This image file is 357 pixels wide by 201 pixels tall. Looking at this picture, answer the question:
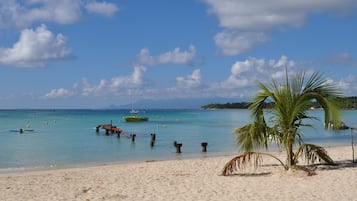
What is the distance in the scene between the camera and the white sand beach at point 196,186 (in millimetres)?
9812

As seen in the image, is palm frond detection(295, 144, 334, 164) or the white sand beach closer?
the white sand beach

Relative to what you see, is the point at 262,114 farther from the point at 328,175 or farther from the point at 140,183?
the point at 140,183

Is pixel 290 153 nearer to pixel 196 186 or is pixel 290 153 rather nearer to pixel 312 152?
pixel 312 152

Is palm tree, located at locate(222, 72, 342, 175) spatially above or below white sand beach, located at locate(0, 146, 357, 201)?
above

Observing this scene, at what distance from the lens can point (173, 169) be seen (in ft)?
50.6

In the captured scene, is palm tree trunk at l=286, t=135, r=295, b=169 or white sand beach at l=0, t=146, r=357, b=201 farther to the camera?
palm tree trunk at l=286, t=135, r=295, b=169

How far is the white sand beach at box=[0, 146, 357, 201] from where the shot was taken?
9812 mm

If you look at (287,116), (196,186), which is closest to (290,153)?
(287,116)

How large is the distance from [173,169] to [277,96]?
196 inches

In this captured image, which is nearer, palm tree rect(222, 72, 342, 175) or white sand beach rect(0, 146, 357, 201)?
white sand beach rect(0, 146, 357, 201)

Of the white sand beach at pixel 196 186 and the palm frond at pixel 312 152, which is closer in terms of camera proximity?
the white sand beach at pixel 196 186

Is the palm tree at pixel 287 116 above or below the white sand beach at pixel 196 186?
above

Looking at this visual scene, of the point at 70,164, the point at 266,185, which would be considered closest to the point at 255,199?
the point at 266,185

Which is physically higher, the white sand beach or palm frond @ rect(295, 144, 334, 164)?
palm frond @ rect(295, 144, 334, 164)
